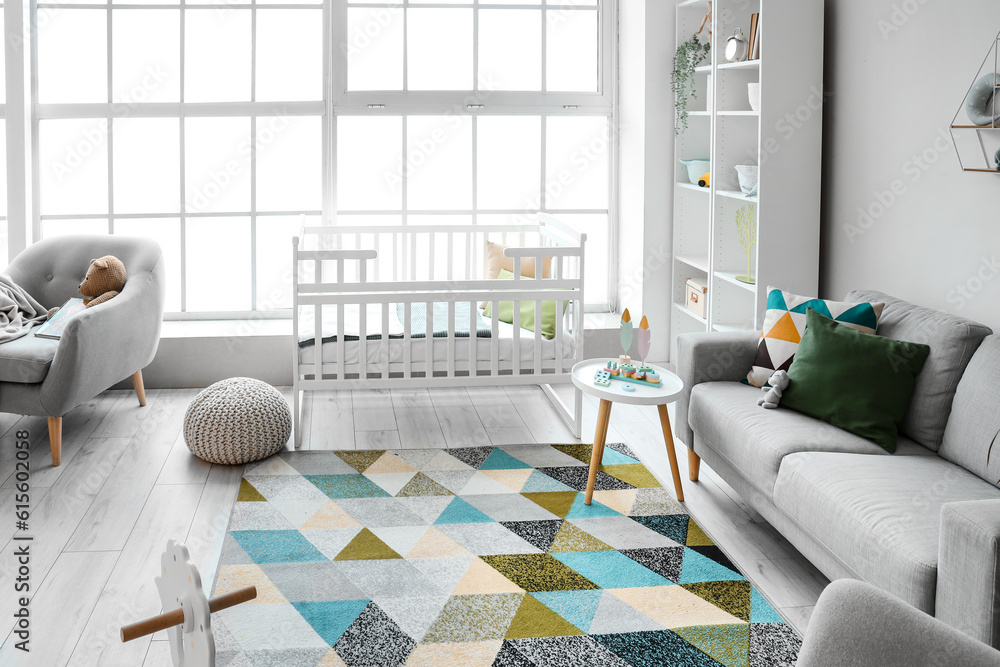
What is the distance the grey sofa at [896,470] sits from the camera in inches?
65.9

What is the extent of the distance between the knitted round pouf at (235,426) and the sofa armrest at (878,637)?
7.56 feet

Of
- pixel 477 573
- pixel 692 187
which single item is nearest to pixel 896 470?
pixel 477 573

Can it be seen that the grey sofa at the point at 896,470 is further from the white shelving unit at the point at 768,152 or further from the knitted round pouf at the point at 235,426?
the knitted round pouf at the point at 235,426

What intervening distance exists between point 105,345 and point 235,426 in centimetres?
62

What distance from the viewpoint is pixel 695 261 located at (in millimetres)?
4203

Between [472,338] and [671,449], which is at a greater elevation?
[472,338]

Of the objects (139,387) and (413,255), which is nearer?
(139,387)

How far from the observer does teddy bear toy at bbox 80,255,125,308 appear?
11.8 feet

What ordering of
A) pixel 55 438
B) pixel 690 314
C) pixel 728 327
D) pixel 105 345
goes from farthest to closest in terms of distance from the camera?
pixel 690 314 → pixel 728 327 → pixel 105 345 → pixel 55 438

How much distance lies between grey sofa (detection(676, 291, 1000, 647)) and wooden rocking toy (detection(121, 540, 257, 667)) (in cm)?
142

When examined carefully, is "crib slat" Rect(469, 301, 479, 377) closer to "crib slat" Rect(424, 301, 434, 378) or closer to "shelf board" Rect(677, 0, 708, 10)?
"crib slat" Rect(424, 301, 434, 378)

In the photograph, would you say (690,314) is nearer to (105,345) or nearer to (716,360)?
(716,360)

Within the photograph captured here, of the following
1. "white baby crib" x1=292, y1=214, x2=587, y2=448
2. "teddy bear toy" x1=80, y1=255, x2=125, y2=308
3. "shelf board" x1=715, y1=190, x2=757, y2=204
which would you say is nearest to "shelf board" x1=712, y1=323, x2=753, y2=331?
"shelf board" x1=715, y1=190, x2=757, y2=204

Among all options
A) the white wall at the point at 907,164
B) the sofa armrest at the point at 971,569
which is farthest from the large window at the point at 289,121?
the sofa armrest at the point at 971,569
